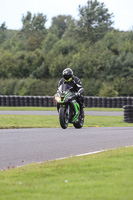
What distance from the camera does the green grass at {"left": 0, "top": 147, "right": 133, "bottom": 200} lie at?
5.24 metres

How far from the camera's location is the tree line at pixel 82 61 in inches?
2424

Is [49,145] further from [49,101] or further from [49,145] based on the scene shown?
[49,101]

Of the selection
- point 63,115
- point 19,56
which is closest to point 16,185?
point 63,115

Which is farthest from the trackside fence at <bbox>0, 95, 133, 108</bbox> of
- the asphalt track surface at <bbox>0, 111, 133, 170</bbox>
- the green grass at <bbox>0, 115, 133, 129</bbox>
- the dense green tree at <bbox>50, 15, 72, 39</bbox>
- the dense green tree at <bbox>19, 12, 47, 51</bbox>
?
the dense green tree at <bbox>50, 15, 72, 39</bbox>

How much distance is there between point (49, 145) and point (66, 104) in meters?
3.84

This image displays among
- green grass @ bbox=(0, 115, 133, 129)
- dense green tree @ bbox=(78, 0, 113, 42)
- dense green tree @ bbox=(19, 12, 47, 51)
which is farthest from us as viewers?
dense green tree @ bbox=(19, 12, 47, 51)

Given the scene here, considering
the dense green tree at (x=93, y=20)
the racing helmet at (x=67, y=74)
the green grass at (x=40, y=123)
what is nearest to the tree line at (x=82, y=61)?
the dense green tree at (x=93, y=20)

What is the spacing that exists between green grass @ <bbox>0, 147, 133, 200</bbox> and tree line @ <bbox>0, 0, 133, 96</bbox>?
4323cm

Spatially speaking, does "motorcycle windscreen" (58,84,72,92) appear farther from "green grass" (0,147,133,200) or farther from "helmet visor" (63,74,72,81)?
"green grass" (0,147,133,200)

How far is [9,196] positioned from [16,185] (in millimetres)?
629

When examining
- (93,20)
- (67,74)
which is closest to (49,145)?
(67,74)

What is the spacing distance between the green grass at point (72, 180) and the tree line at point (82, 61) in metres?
43.2

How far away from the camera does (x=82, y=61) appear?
67312mm

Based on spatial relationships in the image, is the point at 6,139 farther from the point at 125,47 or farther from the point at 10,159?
the point at 125,47
